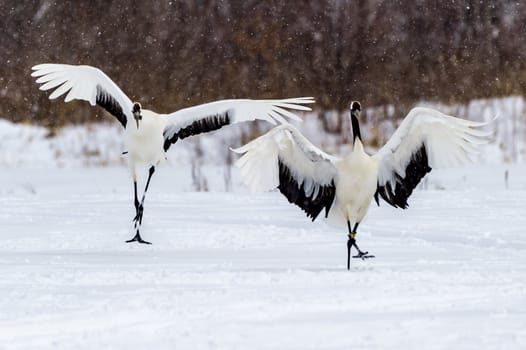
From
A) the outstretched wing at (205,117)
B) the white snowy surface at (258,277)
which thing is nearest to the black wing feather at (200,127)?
the outstretched wing at (205,117)

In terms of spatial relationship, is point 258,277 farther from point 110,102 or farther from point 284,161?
point 110,102

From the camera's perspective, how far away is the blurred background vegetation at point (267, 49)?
29.8 metres

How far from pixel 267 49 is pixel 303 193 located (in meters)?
23.8

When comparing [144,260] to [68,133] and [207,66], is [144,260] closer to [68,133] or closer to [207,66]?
[68,133]

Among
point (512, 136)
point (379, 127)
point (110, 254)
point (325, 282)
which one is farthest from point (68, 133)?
point (325, 282)

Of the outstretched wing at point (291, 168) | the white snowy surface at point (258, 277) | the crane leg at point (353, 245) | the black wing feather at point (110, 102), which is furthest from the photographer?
the black wing feather at point (110, 102)

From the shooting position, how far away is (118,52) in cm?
3331

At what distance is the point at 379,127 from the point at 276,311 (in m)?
18.8

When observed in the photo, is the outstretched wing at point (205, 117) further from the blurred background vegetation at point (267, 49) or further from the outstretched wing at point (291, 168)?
the blurred background vegetation at point (267, 49)

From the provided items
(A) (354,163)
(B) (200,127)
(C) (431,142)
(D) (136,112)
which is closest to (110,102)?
(D) (136,112)

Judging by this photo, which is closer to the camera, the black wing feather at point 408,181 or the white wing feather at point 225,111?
the black wing feather at point 408,181

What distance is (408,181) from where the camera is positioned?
355 inches

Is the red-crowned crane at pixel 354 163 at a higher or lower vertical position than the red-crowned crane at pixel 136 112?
lower

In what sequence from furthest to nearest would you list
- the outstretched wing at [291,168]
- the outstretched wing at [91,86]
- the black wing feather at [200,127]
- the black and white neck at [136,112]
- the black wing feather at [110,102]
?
the black wing feather at [200,127]
the black wing feather at [110,102]
the outstretched wing at [91,86]
the black and white neck at [136,112]
the outstretched wing at [291,168]
